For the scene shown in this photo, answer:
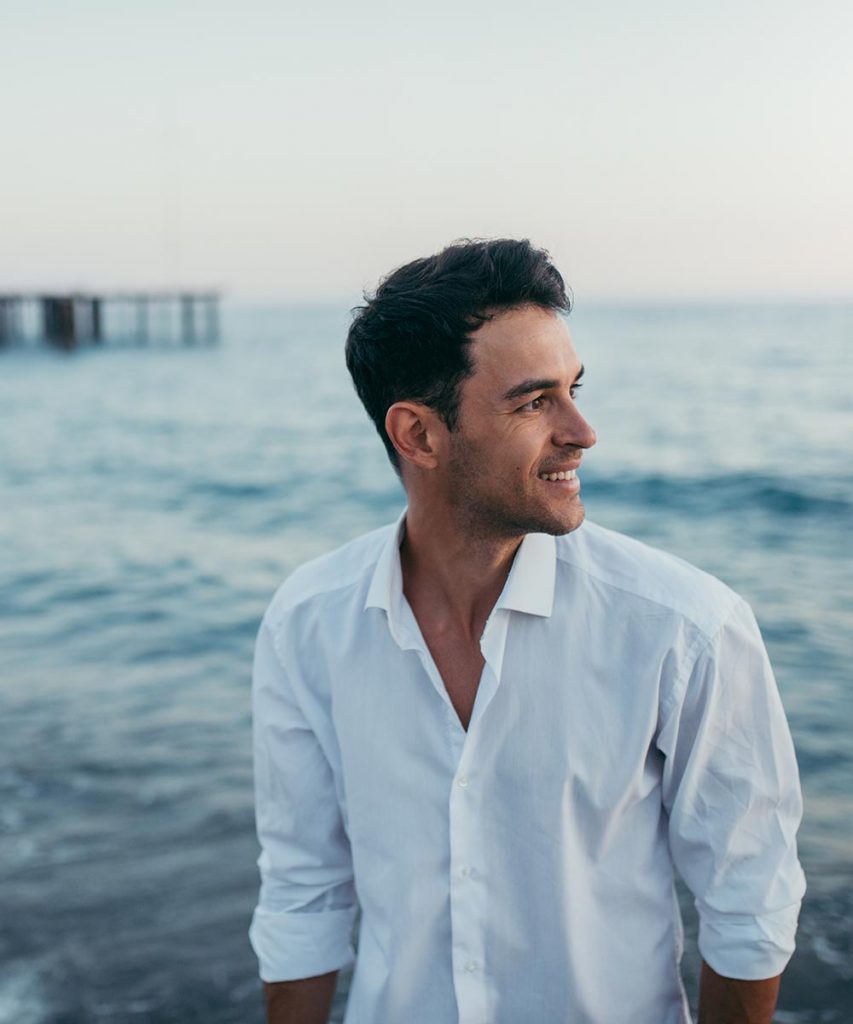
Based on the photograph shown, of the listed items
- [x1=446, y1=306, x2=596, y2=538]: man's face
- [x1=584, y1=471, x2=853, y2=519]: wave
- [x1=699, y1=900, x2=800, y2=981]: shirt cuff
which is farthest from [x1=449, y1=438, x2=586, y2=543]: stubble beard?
[x1=584, y1=471, x2=853, y2=519]: wave

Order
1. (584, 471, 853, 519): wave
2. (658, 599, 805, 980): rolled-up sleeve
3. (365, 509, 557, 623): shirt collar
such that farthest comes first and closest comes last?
(584, 471, 853, 519): wave, (365, 509, 557, 623): shirt collar, (658, 599, 805, 980): rolled-up sleeve

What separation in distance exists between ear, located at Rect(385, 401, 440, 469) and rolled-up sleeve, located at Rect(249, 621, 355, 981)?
1.52ft

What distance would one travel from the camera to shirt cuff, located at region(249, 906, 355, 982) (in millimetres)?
2221

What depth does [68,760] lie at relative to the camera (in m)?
6.21

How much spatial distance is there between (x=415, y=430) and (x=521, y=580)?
38 cm

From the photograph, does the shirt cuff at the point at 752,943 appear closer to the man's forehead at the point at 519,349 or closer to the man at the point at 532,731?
the man at the point at 532,731

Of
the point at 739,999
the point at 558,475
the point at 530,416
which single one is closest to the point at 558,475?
the point at 558,475

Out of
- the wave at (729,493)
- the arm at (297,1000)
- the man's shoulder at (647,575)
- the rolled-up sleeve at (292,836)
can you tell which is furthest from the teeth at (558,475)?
the wave at (729,493)

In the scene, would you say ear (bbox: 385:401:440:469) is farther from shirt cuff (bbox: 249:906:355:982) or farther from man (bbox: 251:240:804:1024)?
shirt cuff (bbox: 249:906:355:982)

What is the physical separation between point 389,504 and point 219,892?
452 inches

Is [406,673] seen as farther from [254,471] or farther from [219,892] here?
[254,471]

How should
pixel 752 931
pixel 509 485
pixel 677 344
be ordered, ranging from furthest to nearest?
pixel 677 344 < pixel 509 485 < pixel 752 931

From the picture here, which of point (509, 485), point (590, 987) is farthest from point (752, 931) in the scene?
point (509, 485)

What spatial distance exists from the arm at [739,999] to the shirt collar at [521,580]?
72cm
